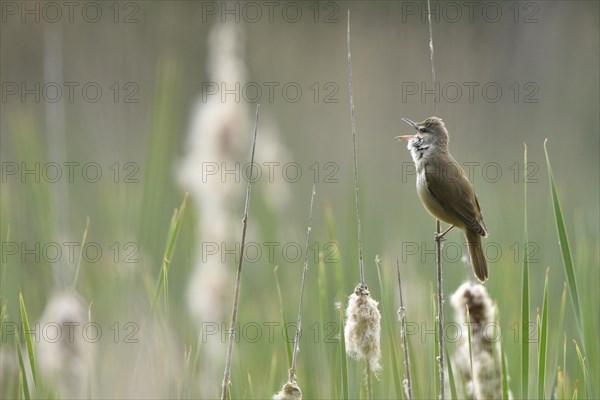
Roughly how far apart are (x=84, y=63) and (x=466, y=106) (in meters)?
3.37

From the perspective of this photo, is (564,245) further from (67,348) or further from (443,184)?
(67,348)

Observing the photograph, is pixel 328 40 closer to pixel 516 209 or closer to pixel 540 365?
pixel 516 209

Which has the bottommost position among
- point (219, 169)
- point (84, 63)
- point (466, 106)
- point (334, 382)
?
point (334, 382)

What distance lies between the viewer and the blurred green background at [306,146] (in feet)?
10.3

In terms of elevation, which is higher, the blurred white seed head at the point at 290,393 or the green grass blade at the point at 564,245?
the green grass blade at the point at 564,245

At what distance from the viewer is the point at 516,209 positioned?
17.2ft

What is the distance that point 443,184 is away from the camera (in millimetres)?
2473

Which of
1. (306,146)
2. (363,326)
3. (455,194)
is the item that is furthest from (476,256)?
(306,146)

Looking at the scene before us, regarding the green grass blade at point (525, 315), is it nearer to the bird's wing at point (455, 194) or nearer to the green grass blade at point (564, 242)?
the green grass blade at point (564, 242)

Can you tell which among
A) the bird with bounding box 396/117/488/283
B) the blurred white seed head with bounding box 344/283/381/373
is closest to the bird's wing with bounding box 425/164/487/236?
the bird with bounding box 396/117/488/283

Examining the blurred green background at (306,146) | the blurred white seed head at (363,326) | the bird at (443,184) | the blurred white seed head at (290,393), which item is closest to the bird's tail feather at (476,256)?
the bird at (443,184)

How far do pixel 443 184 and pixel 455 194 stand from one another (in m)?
0.05

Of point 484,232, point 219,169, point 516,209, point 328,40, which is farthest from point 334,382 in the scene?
point 328,40

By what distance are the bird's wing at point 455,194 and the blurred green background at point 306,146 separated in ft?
1.06
